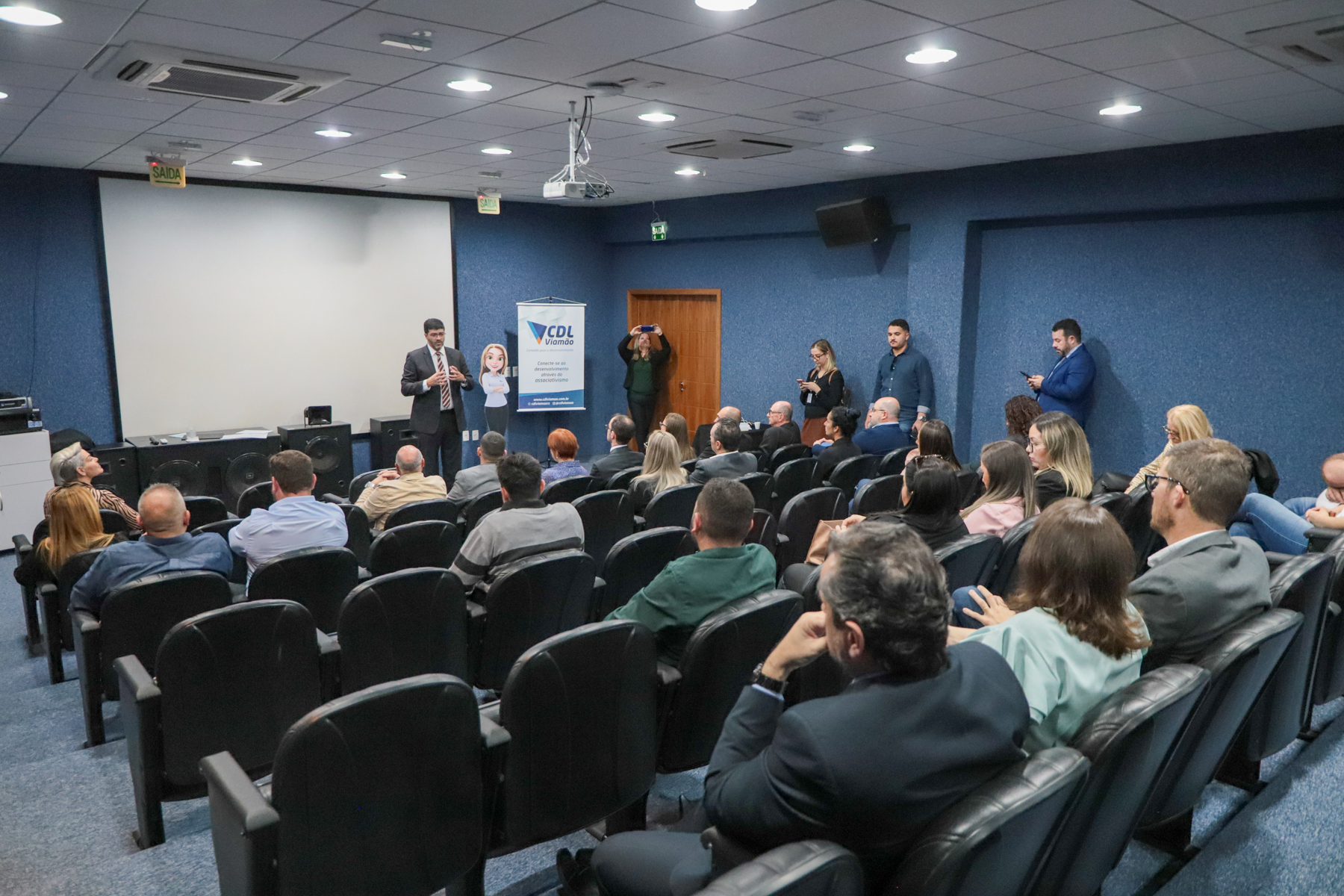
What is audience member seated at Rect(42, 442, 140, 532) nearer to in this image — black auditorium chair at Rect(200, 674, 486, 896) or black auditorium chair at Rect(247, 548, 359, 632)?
black auditorium chair at Rect(247, 548, 359, 632)

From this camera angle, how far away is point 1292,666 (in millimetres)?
2521

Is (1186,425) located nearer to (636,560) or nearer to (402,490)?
(636,560)

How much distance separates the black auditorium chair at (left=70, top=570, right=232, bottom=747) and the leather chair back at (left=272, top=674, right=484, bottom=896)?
1.54 meters

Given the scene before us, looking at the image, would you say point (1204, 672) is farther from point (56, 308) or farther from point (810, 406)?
point (56, 308)

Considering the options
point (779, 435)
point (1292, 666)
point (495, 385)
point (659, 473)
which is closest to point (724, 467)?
point (659, 473)

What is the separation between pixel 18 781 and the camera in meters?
3.01

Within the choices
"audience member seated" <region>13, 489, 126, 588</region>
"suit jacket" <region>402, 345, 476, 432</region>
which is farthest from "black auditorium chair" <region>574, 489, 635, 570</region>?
"suit jacket" <region>402, 345, 476, 432</region>

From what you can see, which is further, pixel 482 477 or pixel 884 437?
pixel 884 437

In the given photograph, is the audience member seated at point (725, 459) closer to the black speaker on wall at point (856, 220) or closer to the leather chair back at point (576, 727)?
the leather chair back at point (576, 727)

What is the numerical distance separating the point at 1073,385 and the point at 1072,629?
525 centimetres

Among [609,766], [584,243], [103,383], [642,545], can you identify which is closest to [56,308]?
[103,383]

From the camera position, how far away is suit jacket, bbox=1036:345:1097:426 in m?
6.54

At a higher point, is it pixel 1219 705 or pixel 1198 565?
pixel 1198 565

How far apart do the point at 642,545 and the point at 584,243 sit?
8.00 m
